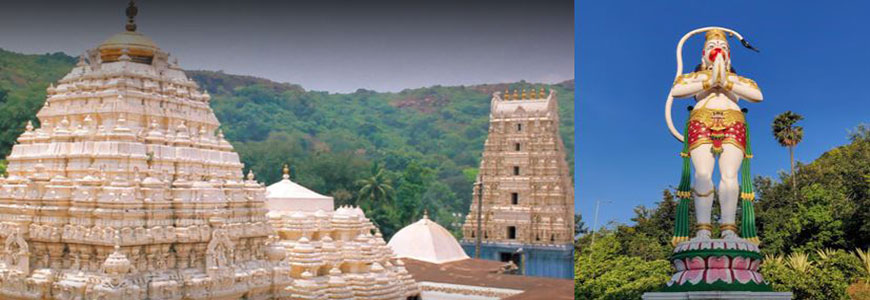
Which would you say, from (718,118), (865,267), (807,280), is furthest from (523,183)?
(718,118)

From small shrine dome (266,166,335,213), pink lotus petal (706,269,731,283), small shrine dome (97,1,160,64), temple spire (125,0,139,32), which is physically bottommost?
pink lotus petal (706,269,731,283)

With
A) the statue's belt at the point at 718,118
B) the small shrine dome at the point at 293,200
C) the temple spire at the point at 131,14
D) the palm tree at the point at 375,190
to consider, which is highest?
the temple spire at the point at 131,14

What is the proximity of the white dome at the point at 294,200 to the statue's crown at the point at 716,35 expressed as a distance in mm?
9541

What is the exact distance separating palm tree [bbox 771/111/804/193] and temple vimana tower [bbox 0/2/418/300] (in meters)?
12.7

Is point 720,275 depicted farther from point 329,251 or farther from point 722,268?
point 329,251

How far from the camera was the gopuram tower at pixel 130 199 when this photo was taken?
10734mm

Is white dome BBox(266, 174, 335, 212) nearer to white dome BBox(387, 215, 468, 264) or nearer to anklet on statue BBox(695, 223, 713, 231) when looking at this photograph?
white dome BBox(387, 215, 468, 264)

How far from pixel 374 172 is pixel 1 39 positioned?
17.3 m

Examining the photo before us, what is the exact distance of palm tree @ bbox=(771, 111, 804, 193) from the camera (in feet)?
66.1

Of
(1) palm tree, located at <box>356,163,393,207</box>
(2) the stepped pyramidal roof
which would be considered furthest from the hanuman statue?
(1) palm tree, located at <box>356,163,393,207</box>

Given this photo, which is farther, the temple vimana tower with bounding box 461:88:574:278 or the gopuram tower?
the temple vimana tower with bounding box 461:88:574:278

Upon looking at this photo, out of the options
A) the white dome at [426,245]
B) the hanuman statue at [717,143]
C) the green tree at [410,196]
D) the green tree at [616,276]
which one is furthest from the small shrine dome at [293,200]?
the green tree at [410,196]

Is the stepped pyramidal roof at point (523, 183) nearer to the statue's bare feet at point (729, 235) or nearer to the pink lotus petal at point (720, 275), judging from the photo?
the statue's bare feet at point (729, 235)

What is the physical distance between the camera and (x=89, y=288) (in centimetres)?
1053
